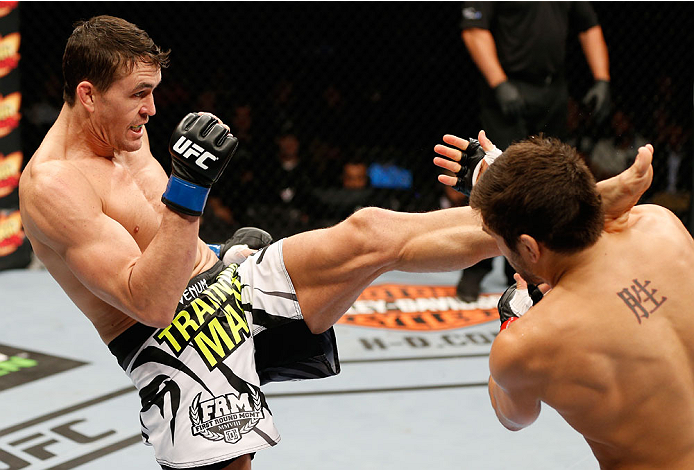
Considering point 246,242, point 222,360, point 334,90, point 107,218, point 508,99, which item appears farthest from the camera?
point 334,90

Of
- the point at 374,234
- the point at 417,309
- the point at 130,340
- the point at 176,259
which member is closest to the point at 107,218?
the point at 176,259

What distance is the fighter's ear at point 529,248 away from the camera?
1.26 m

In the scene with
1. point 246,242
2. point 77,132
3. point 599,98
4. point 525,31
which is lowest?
point 599,98

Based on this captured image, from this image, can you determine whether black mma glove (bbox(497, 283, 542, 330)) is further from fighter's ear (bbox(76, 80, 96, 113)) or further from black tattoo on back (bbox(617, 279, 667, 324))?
fighter's ear (bbox(76, 80, 96, 113))

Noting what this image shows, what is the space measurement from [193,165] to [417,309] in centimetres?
234

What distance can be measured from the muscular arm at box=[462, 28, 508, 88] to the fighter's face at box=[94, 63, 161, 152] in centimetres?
224

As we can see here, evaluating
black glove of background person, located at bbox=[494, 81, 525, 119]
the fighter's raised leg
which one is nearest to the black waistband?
the fighter's raised leg

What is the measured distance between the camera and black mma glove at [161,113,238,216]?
4.98 ft

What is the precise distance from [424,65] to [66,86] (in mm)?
3456

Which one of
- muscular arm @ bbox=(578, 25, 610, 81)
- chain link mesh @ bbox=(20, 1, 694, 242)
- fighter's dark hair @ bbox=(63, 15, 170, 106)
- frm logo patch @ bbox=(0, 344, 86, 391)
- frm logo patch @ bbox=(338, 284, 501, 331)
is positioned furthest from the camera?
chain link mesh @ bbox=(20, 1, 694, 242)

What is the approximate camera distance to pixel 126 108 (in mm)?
1706

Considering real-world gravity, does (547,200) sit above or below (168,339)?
above

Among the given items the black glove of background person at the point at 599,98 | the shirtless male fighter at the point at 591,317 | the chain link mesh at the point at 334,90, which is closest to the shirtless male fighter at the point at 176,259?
the shirtless male fighter at the point at 591,317

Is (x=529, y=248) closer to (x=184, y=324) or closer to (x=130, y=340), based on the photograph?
(x=184, y=324)
